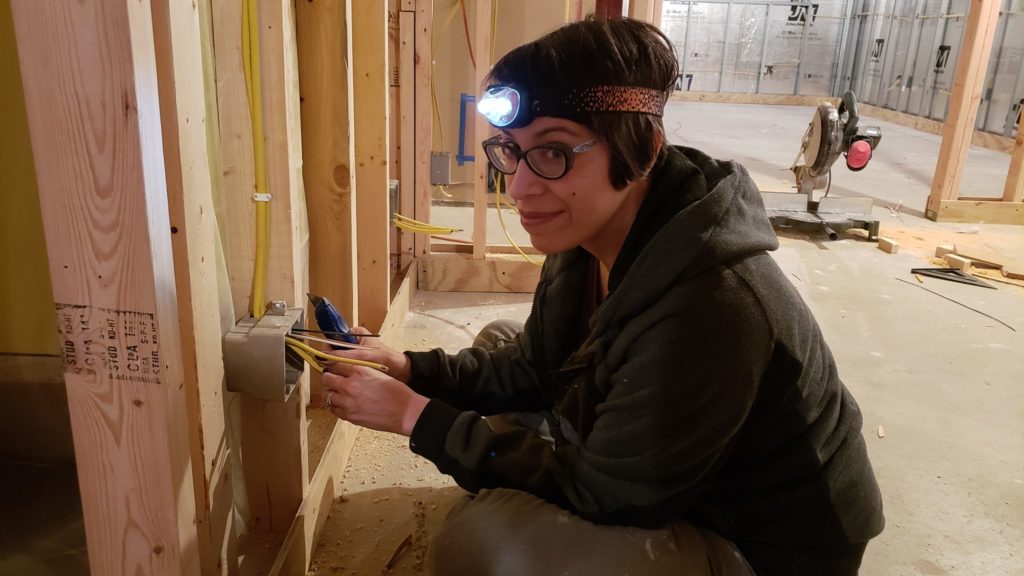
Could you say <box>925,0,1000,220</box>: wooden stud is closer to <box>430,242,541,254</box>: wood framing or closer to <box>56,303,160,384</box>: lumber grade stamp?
<box>430,242,541,254</box>: wood framing

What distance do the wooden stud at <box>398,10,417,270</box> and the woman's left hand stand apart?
193 centimetres

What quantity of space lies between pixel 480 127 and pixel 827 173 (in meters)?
2.53

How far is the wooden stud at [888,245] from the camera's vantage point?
13.2 ft

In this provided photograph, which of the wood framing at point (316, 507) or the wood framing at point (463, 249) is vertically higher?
the wood framing at point (463, 249)

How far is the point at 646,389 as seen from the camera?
3.31 ft

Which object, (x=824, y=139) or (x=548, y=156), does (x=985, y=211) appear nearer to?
(x=824, y=139)

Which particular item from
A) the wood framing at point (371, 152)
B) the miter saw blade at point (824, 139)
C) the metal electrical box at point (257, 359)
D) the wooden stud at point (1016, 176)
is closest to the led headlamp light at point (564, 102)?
the metal electrical box at point (257, 359)

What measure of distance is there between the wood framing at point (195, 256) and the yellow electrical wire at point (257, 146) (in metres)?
0.06

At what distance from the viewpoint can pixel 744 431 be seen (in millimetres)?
1069

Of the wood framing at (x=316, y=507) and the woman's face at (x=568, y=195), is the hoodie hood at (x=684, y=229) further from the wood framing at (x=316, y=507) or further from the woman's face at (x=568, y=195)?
the wood framing at (x=316, y=507)

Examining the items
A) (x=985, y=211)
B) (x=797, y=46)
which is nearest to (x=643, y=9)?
(x=985, y=211)

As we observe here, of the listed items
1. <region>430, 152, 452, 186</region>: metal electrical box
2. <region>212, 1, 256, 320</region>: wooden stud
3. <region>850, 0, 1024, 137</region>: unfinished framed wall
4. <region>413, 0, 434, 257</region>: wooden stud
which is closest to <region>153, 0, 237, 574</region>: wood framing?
<region>212, 1, 256, 320</region>: wooden stud

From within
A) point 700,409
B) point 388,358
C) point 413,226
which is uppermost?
point 700,409

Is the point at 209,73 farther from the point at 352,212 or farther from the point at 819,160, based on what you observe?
the point at 819,160
